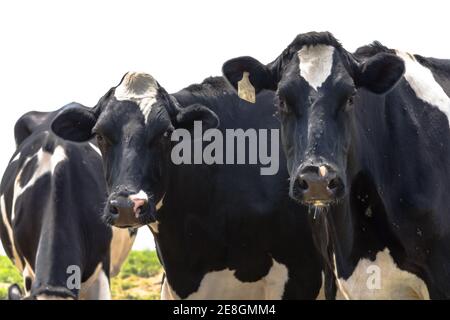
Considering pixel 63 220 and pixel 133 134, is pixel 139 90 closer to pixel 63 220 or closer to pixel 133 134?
pixel 133 134

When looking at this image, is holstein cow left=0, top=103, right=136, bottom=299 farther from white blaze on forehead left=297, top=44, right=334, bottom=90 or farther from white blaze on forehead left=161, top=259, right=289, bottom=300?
white blaze on forehead left=297, top=44, right=334, bottom=90

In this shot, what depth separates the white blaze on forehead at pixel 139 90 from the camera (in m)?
12.4

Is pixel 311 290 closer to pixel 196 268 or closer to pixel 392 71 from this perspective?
pixel 196 268

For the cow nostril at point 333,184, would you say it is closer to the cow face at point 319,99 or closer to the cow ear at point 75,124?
the cow face at point 319,99

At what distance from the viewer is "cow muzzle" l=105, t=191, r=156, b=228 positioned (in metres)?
11.6

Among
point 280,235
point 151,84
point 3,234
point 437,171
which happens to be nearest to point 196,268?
Answer: point 280,235

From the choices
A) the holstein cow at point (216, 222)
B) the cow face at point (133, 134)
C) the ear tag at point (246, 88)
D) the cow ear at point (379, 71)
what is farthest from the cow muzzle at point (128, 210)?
the cow ear at point (379, 71)

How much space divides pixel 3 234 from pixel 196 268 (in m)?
3.76

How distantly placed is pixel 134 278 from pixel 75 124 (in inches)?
402

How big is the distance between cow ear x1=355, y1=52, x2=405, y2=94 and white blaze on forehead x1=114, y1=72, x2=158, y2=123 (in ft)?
6.95

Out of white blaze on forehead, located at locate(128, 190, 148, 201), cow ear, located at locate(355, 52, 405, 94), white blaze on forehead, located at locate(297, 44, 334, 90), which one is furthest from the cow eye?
white blaze on forehead, located at locate(128, 190, 148, 201)
